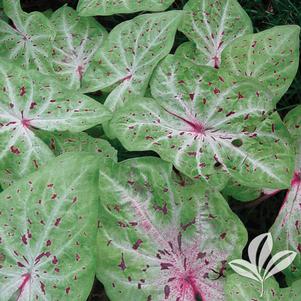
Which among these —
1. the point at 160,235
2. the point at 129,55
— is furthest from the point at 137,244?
the point at 129,55

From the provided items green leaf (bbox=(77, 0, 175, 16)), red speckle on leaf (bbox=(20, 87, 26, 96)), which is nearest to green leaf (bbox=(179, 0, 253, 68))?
green leaf (bbox=(77, 0, 175, 16))

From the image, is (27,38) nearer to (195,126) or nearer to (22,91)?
(22,91)

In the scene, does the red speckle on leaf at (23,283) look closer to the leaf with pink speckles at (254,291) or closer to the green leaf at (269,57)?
the leaf with pink speckles at (254,291)

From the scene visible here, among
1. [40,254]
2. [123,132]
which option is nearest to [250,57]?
[123,132]

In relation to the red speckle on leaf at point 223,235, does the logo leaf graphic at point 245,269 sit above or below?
below

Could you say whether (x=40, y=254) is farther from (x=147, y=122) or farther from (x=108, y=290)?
(x=147, y=122)

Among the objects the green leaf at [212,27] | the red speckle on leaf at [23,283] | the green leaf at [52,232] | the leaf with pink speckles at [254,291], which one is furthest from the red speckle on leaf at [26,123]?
the leaf with pink speckles at [254,291]
